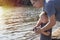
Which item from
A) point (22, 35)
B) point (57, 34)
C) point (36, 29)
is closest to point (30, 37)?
point (22, 35)

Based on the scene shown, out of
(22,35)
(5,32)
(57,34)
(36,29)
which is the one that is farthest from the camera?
(5,32)

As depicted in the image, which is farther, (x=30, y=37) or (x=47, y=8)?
(x=30, y=37)

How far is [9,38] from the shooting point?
5125 mm

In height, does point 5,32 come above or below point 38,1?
below

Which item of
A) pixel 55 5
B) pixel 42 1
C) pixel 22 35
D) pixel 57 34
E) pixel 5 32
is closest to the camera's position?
pixel 55 5

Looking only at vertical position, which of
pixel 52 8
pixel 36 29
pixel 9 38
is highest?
pixel 52 8

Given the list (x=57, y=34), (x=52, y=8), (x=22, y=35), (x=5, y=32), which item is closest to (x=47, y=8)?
(x=52, y=8)

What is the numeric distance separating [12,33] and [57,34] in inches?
55.4

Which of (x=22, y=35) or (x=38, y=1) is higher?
(x=38, y=1)

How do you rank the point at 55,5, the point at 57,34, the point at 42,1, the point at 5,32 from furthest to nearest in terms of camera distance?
the point at 5,32 → the point at 57,34 → the point at 42,1 → the point at 55,5

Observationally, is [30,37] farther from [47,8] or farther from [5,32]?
[47,8]

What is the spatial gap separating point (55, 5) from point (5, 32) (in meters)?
3.74

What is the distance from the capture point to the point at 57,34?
5008mm

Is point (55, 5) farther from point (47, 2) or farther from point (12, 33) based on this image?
point (12, 33)
